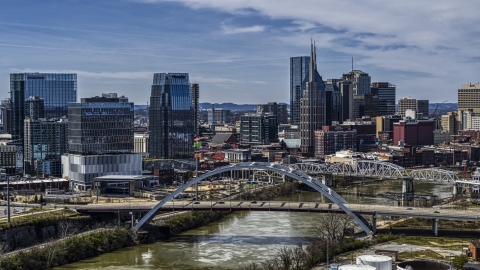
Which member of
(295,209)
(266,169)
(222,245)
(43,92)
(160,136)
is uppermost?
(43,92)

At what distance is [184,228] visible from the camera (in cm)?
5491

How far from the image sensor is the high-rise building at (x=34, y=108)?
99312mm

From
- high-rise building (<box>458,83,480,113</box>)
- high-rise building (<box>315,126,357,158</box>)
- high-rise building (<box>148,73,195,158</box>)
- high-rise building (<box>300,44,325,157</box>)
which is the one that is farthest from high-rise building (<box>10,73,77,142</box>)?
high-rise building (<box>458,83,480,113</box>)

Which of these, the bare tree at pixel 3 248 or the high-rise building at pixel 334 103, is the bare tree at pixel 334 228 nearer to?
the bare tree at pixel 3 248

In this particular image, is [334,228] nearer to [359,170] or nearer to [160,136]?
[359,170]

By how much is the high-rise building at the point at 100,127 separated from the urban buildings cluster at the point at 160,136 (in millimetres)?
107

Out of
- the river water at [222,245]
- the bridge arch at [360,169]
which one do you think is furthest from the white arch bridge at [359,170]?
the river water at [222,245]

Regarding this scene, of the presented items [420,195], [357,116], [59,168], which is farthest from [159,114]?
[357,116]

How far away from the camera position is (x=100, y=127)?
80.7 metres

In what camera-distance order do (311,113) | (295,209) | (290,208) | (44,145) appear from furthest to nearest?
1. (311,113)
2. (44,145)
3. (290,208)
4. (295,209)

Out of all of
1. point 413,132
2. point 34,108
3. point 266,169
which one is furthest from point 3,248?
point 413,132

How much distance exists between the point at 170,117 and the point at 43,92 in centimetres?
1827

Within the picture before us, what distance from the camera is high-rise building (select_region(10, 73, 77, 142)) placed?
10206 centimetres

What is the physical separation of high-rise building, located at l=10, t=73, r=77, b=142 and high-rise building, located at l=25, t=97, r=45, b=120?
1352 millimetres
